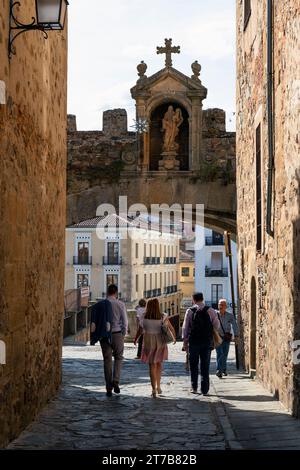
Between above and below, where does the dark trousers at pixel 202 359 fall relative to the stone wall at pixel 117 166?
below

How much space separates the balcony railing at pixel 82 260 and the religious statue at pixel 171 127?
117 feet

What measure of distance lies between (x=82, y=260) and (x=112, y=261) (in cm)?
208

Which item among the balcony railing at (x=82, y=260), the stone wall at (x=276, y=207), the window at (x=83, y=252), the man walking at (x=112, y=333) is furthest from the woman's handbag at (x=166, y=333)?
the window at (x=83, y=252)

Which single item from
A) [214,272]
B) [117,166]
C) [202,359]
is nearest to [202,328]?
[202,359]

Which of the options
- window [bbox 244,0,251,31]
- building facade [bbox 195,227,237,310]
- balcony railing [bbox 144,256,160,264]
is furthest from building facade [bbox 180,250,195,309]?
window [bbox 244,0,251,31]

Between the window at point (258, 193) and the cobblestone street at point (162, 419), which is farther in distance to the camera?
the window at point (258, 193)

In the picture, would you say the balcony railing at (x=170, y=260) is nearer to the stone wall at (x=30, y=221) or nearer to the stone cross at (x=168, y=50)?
the stone cross at (x=168, y=50)

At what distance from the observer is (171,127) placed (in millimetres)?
16922

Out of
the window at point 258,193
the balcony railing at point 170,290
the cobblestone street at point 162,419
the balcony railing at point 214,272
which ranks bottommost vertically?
the balcony railing at point 170,290

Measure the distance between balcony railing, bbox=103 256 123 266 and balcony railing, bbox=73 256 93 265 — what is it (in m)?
1.03

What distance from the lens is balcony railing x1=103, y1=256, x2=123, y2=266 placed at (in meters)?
51.8

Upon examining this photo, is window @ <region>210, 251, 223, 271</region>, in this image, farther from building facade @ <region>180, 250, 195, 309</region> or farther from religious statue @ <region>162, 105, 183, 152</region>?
religious statue @ <region>162, 105, 183, 152</region>

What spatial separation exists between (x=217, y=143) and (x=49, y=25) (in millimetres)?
10609

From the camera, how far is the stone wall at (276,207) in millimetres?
7852
